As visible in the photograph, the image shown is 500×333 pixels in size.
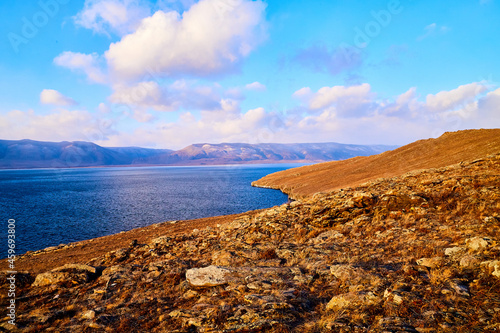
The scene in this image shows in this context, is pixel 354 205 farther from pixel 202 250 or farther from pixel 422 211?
pixel 202 250

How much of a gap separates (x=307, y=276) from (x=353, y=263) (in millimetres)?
2222

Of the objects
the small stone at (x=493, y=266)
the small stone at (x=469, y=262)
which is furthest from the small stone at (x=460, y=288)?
the small stone at (x=469, y=262)

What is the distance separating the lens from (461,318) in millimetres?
6000

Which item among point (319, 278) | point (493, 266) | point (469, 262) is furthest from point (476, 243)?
point (319, 278)

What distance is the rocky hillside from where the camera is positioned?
22.4 ft

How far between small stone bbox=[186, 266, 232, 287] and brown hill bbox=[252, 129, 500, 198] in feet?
143

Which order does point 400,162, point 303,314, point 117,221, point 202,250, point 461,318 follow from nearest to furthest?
point 461,318, point 303,314, point 202,250, point 117,221, point 400,162

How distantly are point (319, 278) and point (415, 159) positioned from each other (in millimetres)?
58090

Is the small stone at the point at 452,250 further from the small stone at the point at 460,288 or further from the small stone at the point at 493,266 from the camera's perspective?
the small stone at the point at 460,288

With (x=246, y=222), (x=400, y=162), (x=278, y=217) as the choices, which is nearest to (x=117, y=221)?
(x=246, y=222)

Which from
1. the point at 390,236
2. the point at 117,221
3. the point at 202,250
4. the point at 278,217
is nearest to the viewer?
the point at 390,236

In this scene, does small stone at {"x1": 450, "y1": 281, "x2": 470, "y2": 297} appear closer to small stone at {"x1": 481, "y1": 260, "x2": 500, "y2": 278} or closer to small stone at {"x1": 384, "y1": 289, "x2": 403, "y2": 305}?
small stone at {"x1": 481, "y1": 260, "x2": 500, "y2": 278}

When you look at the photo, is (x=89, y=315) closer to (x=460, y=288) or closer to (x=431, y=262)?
(x=460, y=288)

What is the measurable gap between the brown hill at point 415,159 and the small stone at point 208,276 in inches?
1721
